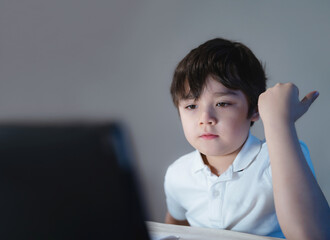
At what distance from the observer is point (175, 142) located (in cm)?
141

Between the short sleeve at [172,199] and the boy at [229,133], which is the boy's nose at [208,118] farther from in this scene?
the short sleeve at [172,199]

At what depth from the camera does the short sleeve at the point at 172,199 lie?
83cm

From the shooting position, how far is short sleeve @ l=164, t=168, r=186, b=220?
0.83m

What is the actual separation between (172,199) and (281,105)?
437 mm

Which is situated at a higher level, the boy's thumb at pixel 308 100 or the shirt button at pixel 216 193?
the boy's thumb at pixel 308 100

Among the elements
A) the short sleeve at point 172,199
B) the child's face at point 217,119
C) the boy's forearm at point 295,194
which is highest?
the child's face at point 217,119

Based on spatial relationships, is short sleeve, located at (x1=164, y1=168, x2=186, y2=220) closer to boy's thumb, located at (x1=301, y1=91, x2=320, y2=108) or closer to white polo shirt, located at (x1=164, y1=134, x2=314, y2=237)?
white polo shirt, located at (x1=164, y1=134, x2=314, y2=237)

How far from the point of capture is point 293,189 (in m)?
0.50

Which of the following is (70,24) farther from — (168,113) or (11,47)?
(168,113)

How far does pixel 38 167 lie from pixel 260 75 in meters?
0.65

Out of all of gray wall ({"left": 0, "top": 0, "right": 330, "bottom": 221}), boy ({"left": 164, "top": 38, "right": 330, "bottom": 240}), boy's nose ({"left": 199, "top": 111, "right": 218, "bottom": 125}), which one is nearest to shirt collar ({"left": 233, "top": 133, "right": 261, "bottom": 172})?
boy ({"left": 164, "top": 38, "right": 330, "bottom": 240})

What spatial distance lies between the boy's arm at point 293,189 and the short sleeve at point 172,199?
362 mm

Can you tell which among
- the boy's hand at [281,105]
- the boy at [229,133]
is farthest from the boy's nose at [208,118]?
the boy's hand at [281,105]

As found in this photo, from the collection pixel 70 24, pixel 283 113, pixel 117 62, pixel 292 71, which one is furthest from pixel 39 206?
pixel 70 24
